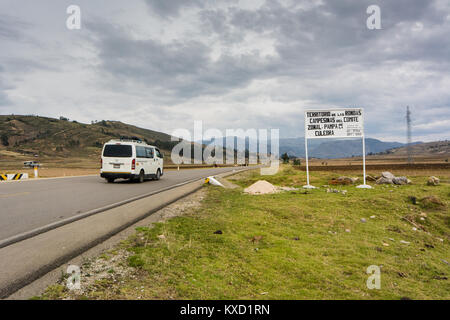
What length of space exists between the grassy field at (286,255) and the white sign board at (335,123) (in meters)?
6.03

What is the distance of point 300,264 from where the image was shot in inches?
174

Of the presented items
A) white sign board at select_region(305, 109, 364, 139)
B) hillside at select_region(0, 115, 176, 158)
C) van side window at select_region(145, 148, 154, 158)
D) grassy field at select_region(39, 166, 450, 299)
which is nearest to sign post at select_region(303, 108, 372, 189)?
white sign board at select_region(305, 109, 364, 139)

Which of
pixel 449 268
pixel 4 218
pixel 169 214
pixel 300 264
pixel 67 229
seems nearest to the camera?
pixel 300 264

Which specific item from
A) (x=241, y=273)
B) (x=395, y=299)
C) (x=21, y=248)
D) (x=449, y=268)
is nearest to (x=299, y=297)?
(x=241, y=273)

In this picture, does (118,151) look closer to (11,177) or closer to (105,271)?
(11,177)

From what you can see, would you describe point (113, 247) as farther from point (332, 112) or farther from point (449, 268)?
point (332, 112)

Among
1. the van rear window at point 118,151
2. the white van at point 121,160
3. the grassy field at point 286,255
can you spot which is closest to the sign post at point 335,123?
the grassy field at point 286,255

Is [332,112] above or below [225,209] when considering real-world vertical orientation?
above

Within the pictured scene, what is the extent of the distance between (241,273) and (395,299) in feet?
6.25

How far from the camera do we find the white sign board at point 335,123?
14.4 metres

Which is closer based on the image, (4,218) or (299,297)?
(299,297)

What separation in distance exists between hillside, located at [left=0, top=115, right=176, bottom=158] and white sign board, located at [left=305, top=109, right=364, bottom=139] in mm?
89364

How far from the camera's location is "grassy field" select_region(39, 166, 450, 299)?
3533 mm
